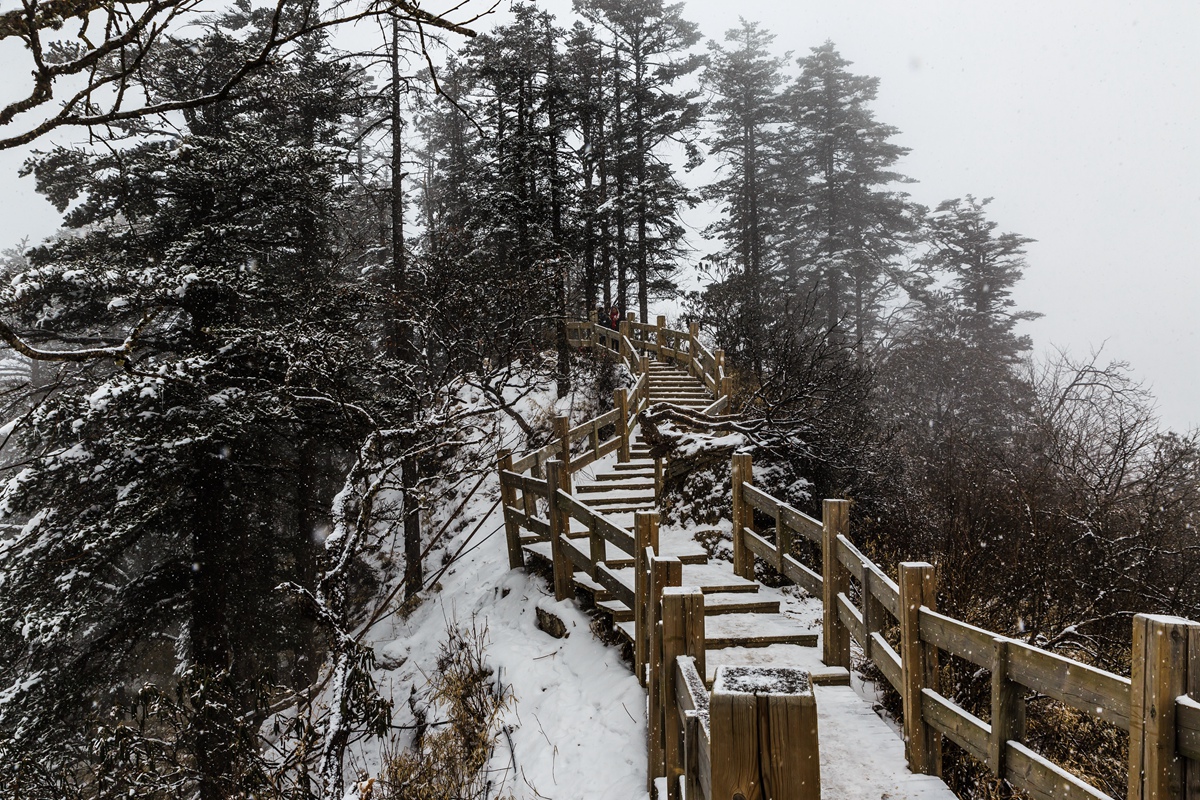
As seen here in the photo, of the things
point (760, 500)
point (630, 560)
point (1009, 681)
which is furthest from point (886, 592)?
point (630, 560)

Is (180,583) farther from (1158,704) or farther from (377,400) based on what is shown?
(1158,704)

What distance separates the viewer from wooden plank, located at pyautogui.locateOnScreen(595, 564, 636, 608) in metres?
6.44

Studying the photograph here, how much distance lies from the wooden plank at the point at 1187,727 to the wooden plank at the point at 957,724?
1269 mm

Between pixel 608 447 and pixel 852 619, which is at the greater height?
pixel 608 447

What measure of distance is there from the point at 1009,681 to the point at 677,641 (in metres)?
1.76

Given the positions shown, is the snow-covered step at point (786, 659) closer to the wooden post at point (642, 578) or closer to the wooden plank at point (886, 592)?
the wooden post at point (642, 578)

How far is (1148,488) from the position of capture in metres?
9.78

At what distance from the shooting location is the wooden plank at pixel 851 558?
195 inches

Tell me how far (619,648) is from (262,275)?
9499 mm

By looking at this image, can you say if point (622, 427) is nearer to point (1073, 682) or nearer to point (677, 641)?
point (677, 641)

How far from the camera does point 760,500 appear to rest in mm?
7281

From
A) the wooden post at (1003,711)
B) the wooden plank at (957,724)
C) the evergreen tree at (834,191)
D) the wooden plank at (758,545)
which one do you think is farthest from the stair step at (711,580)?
the evergreen tree at (834,191)

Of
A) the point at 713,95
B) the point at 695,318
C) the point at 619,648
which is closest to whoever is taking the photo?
the point at 619,648

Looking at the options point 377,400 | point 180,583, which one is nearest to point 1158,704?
point 377,400
